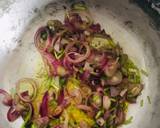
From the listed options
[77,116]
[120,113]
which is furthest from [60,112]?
[120,113]

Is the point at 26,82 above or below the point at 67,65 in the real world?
below

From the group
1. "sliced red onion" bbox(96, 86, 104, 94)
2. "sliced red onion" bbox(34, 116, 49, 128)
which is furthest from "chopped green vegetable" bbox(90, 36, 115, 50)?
"sliced red onion" bbox(34, 116, 49, 128)

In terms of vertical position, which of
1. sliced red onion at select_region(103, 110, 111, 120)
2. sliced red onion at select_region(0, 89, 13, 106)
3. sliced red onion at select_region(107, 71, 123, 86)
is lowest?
sliced red onion at select_region(0, 89, 13, 106)

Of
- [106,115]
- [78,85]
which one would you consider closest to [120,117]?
[106,115]

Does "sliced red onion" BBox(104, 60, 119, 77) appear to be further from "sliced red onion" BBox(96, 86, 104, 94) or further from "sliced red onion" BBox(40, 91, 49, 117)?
"sliced red onion" BBox(40, 91, 49, 117)

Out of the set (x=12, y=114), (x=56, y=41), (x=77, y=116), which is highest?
(x=56, y=41)

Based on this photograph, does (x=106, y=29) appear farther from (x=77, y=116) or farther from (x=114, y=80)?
(x=77, y=116)

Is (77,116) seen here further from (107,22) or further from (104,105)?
(107,22)
